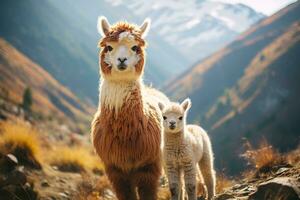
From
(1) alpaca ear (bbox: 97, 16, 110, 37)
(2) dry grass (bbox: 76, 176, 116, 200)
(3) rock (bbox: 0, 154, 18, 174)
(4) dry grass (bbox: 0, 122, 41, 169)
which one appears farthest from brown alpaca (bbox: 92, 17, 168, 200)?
(4) dry grass (bbox: 0, 122, 41, 169)

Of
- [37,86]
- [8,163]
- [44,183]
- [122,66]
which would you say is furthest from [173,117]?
[37,86]

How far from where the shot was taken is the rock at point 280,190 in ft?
16.6

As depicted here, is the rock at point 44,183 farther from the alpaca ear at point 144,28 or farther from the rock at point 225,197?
the rock at point 225,197

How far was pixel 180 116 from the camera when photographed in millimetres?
7965

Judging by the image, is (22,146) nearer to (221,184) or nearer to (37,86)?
(221,184)

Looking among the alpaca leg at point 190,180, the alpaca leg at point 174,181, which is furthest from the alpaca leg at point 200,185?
the alpaca leg at point 190,180


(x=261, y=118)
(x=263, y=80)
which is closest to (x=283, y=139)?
(x=261, y=118)

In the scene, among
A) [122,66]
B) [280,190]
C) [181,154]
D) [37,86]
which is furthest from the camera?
[37,86]

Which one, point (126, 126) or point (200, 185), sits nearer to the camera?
point (126, 126)

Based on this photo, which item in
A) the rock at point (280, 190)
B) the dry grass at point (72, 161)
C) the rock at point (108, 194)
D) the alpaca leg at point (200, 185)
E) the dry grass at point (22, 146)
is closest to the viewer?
the rock at point (280, 190)

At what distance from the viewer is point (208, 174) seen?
8.55 m

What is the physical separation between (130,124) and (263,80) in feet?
468

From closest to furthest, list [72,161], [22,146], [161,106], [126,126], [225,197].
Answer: [225,197]
[126,126]
[161,106]
[22,146]
[72,161]

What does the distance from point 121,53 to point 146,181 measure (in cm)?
224
